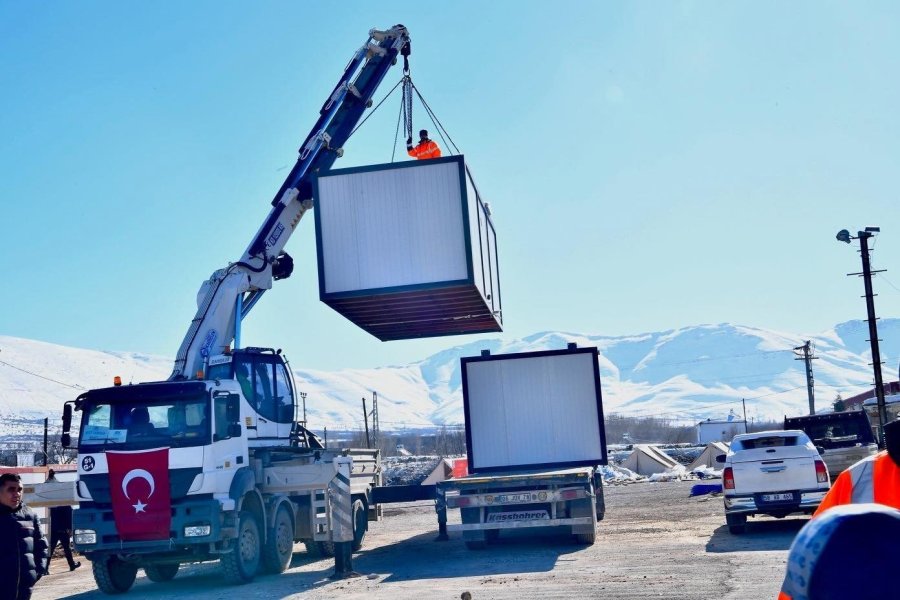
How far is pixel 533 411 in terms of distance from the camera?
18.0 metres

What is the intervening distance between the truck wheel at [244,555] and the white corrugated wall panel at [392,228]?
3488 mm

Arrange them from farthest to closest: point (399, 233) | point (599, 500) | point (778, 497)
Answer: point (599, 500)
point (778, 497)
point (399, 233)

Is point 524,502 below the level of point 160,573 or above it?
above

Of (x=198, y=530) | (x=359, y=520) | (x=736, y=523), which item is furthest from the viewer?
(x=359, y=520)

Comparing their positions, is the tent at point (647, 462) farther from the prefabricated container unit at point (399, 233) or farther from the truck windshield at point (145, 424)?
the truck windshield at point (145, 424)

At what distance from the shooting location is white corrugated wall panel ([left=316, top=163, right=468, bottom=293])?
44.2ft

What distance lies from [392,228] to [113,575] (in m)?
6.21

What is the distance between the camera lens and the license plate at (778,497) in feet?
49.5

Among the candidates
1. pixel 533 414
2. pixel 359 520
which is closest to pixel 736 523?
pixel 533 414

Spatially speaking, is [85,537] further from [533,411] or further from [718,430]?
[718,430]

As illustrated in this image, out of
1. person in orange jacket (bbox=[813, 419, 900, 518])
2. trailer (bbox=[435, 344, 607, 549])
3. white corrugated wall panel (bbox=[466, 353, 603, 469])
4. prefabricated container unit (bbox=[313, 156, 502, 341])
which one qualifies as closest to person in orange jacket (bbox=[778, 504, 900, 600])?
person in orange jacket (bbox=[813, 419, 900, 518])

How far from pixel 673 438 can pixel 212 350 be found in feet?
477

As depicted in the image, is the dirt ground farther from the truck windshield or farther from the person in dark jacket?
the person in dark jacket

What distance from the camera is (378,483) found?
19250mm
